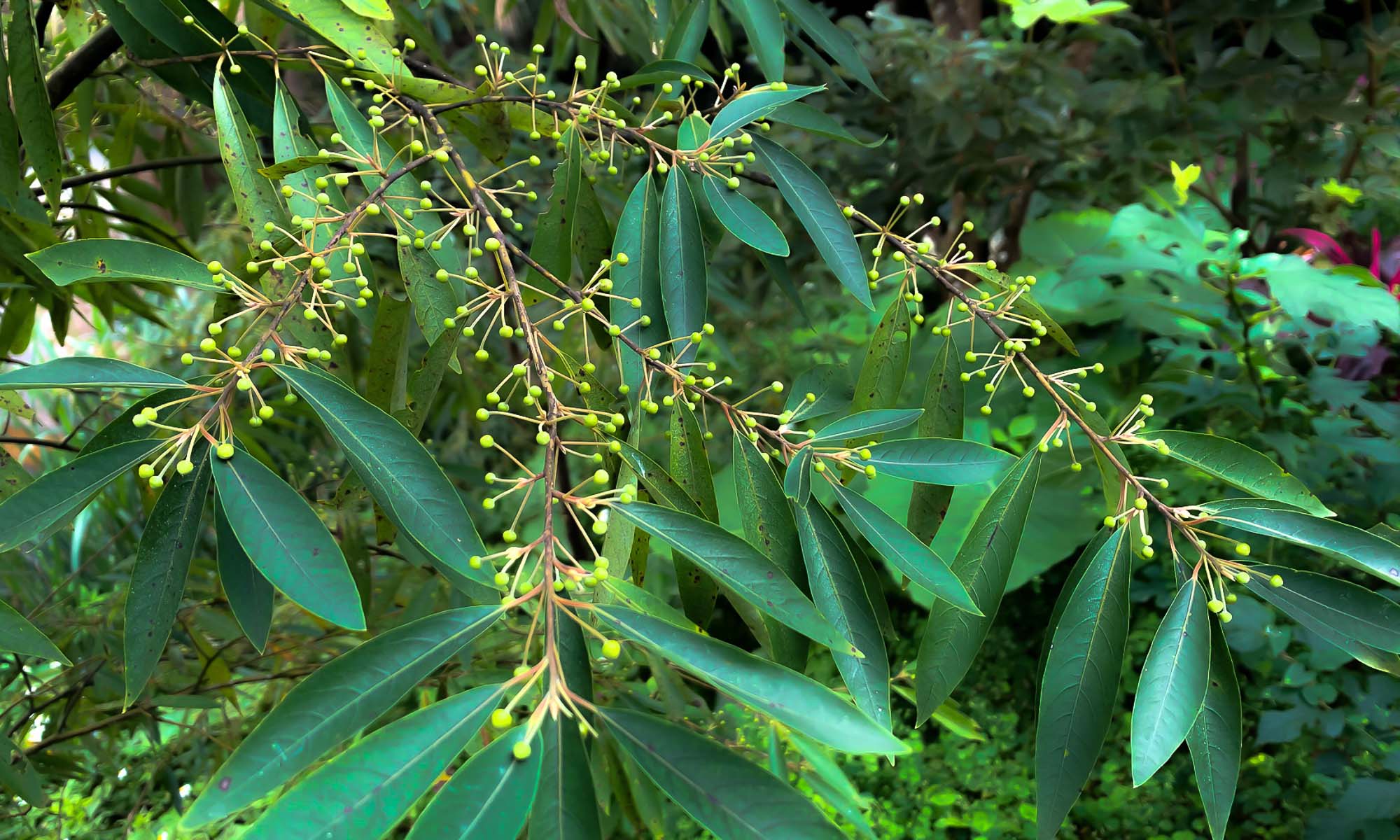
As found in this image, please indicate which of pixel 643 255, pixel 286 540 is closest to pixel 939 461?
pixel 643 255

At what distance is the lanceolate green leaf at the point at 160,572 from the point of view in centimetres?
42

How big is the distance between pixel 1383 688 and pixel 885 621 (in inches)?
45.3

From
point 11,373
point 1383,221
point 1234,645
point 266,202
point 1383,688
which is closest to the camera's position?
point 11,373

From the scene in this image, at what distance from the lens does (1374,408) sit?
1.41m

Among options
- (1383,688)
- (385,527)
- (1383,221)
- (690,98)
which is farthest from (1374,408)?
(385,527)

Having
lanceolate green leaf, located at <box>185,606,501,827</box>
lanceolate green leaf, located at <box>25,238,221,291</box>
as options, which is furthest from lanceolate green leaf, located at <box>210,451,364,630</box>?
lanceolate green leaf, located at <box>25,238,221,291</box>

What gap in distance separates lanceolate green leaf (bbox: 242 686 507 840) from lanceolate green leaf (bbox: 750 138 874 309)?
381 millimetres

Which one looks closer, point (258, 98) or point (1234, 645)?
point (258, 98)

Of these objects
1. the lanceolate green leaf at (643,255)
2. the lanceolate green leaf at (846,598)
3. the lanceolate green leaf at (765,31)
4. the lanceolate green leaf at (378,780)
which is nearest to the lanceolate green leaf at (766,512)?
the lanceolate green leaf at (846,598)

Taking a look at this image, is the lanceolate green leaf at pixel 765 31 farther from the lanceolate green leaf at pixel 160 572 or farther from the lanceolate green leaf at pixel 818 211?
the lanceolate green leaf at pixel 160 572

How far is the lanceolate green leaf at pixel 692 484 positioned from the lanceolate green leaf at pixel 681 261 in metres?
0.06

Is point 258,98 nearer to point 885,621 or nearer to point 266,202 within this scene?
point 266,202

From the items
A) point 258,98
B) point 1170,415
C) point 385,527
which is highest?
point 258,98

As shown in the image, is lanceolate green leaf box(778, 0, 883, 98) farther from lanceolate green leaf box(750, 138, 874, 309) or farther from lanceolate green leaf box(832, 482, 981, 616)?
lanceolate green leaf box(832, 482, 981, 616)
